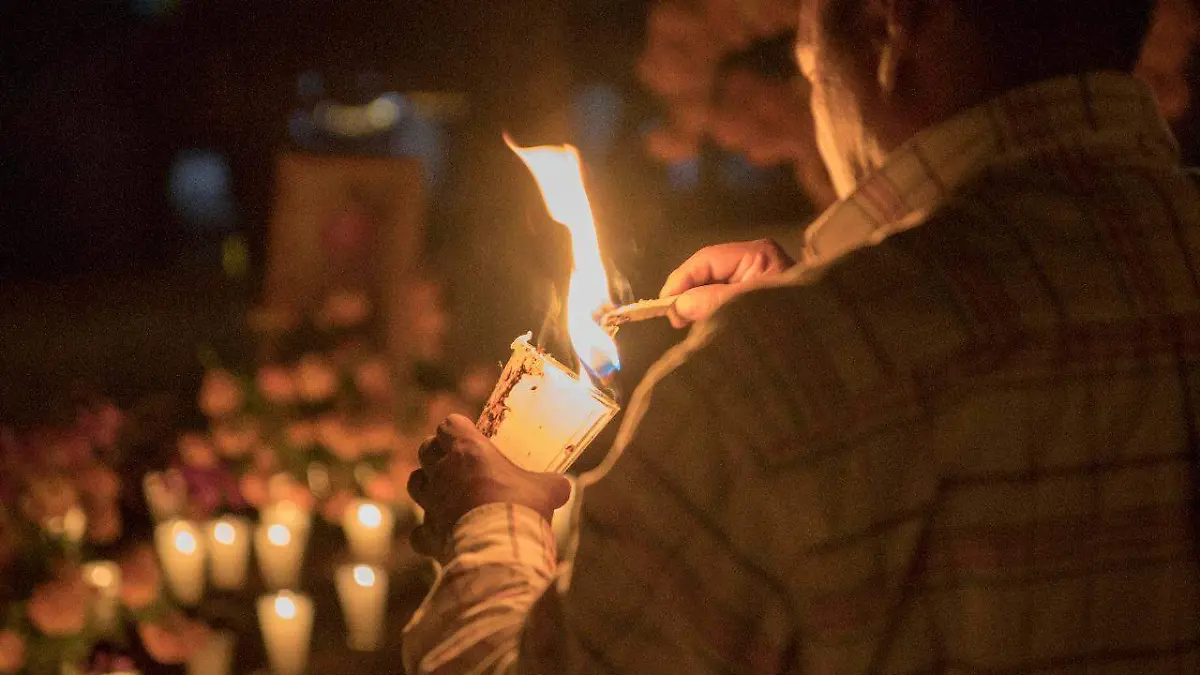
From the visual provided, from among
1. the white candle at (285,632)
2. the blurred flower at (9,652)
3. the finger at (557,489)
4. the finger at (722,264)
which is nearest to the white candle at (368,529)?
the white candle at (285,632)

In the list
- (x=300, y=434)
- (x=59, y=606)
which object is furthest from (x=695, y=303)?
(x=300, y=434)

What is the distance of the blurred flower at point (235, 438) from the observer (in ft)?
8.97

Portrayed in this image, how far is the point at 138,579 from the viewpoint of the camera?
209 cm

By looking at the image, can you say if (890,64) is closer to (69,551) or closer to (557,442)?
(557,442)

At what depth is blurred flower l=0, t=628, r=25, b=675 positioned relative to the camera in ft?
6.20

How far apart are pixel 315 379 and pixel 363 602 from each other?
59 cm

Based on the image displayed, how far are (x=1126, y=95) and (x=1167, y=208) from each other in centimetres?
10

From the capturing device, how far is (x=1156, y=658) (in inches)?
33.5

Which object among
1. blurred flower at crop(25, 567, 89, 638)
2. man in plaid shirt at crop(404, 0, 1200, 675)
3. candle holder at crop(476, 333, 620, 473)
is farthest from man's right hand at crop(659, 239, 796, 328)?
blurred flower at crop(25, 567, 89, 638)

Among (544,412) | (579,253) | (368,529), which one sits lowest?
(368,529)

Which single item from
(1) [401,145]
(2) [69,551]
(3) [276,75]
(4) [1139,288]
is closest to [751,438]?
(4) [1139,288]

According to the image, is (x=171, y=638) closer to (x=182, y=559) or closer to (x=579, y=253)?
(x=182, y=559)

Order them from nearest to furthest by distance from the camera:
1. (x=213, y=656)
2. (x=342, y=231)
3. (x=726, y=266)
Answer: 1. (x=726, y=266)
2. (x=213, y=656)
3. (x=342, y=231)

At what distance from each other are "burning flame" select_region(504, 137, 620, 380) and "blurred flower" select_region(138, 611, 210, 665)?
1233 mm
